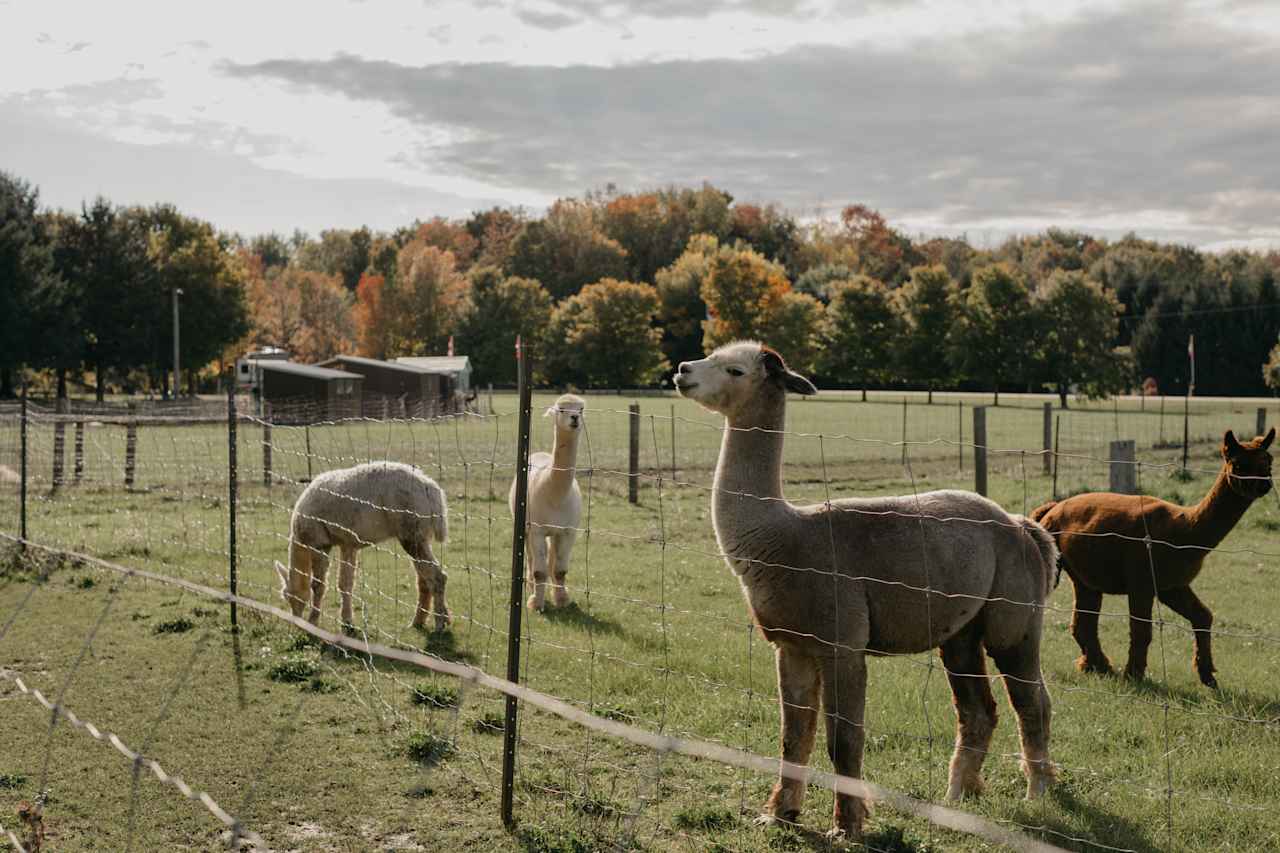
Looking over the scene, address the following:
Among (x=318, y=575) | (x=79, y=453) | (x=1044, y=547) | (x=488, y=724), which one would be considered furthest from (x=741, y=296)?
(x=1044, y=547)

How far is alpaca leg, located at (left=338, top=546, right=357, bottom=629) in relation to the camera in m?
8.75

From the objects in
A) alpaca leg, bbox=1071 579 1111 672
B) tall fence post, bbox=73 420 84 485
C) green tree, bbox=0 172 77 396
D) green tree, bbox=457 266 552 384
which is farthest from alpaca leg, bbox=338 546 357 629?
green tree, bbox=457 266 552 384

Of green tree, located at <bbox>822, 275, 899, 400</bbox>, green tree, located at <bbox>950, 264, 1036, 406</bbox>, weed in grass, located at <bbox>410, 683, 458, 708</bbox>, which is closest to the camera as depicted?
weed in grass, located at <bbox>410, 683, 458, 708</bbox>

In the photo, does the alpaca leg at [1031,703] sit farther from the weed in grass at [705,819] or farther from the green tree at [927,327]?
the green tree at [927,327]

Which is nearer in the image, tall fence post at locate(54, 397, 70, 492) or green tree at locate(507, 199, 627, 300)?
tall fence post at locate(54, 397, 70, 492)

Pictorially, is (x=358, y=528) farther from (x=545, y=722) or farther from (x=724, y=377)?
(x=724, y=377)

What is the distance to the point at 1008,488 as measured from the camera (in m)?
17.8

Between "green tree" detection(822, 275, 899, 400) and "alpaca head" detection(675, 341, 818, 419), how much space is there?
232 feet

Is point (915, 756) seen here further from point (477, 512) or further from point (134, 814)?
point (477, 512)

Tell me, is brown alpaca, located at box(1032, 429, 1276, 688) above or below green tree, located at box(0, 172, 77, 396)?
below

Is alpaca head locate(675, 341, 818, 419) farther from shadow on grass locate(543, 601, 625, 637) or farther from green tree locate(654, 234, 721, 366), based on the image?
green tree locate(654, 234, 721, 366)

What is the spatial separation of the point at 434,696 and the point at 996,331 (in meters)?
65.5

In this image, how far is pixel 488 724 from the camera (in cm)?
634

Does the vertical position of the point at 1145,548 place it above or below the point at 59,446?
above
